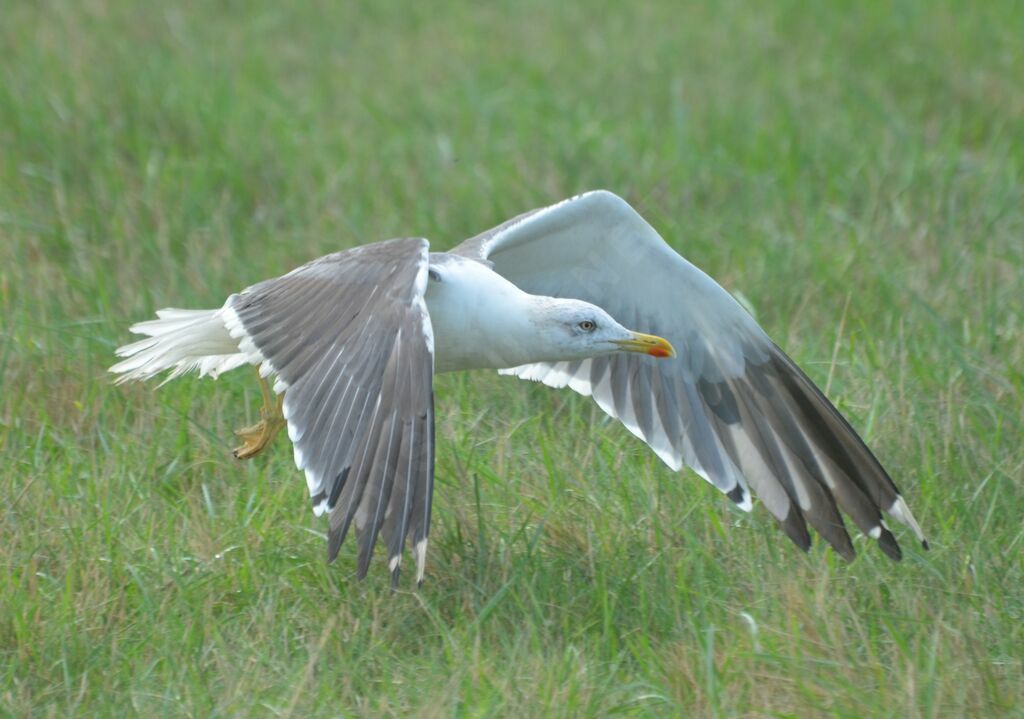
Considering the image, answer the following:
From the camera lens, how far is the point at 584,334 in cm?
505

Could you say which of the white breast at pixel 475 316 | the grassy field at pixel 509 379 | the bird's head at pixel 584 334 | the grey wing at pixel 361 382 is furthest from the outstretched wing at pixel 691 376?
the grey wing at pixel 361 382

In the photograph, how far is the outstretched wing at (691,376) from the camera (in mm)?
5168

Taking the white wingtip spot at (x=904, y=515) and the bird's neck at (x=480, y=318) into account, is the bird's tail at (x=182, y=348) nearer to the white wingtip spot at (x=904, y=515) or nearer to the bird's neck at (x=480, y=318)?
the bird's neck at (x=480, y=318)

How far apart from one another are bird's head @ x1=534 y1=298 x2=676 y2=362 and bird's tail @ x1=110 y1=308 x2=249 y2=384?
41.7 inches

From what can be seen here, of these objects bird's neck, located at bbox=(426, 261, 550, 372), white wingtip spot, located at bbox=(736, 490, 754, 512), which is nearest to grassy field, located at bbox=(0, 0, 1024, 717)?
white wingtip spot, located at bbox=(736, 490, 754, 512)

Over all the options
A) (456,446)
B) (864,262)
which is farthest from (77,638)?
(864,262)

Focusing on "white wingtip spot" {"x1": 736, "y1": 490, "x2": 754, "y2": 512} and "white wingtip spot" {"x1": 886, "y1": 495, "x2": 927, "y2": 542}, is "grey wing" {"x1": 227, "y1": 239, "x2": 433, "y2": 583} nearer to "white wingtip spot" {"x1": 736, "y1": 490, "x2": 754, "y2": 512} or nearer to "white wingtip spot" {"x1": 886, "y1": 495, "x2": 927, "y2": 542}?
"white wingtip spot" {"x1": 736, "y1": 490, "x2": 754, "y2": 512}

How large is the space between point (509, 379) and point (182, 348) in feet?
4.40

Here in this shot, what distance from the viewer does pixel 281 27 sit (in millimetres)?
9984

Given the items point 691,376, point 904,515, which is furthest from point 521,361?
point 904,515

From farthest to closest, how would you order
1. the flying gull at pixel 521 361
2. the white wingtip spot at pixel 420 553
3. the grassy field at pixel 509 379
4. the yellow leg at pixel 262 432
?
the yellow leg at pixel 262 432 → the grassy field at pixel 509 379 → the flying gull at pixel 521 361 → the white wingtip spot at pixel 420 553

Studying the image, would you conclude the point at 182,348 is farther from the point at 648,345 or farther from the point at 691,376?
the point at 691,376

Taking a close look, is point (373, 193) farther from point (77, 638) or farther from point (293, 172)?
point (77, 638)

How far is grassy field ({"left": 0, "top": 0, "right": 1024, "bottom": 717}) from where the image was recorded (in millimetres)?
4227
